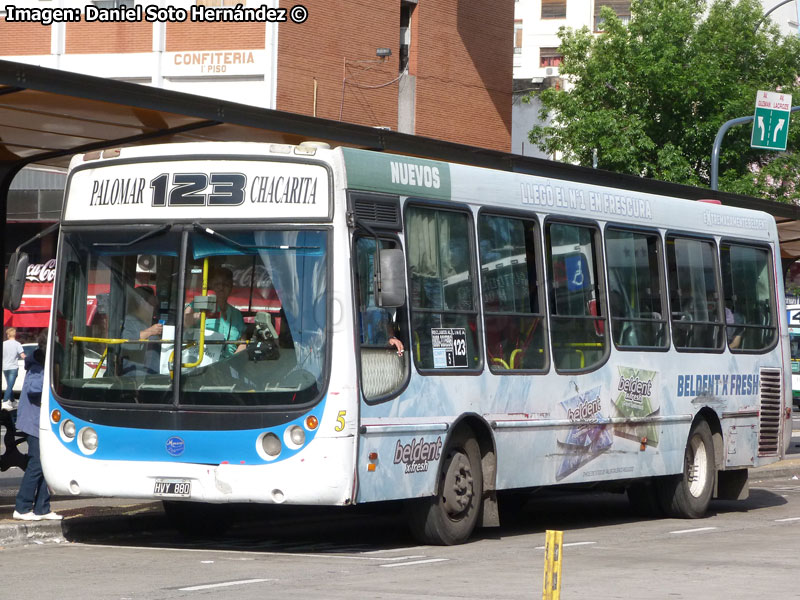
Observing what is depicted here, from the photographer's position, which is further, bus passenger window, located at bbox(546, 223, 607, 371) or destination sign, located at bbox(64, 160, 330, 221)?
bus passenger window, located at bbox(546, 223, 607, 371)

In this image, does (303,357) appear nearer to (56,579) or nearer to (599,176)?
(56,579)

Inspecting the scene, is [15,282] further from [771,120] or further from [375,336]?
[771,120]

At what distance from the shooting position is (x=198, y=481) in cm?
1013

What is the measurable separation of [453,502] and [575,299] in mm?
2419

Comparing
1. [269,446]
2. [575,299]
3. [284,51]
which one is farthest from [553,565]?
[284,51]

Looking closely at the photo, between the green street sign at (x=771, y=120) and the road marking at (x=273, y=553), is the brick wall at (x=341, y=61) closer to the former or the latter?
the green street sign at (x=771, y=120)

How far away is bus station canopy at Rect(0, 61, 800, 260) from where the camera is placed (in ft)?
36.6

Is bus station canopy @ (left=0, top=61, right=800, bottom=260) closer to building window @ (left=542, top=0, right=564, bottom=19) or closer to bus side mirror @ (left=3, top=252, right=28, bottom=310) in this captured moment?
bus side mirror @ (left=3, top=252, right=28, bottom=310)

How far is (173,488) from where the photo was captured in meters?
10.2

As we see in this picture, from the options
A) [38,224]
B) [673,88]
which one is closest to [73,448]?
[38,224]

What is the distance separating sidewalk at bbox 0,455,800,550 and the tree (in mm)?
27382

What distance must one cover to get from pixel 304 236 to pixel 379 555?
241 cm

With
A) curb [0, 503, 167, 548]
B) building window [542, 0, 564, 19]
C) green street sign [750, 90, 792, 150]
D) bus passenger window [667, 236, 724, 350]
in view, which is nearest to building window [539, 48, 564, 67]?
building window [542, 0, 564, 19]

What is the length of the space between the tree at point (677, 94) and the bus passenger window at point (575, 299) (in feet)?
85.7
